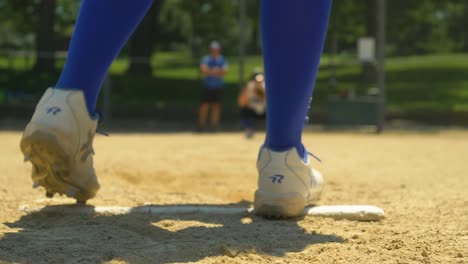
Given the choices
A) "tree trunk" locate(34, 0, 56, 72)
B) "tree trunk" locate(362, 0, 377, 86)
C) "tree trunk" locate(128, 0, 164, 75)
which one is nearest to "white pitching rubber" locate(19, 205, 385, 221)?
"tree trunk" locate(362, 0, 377, 86)

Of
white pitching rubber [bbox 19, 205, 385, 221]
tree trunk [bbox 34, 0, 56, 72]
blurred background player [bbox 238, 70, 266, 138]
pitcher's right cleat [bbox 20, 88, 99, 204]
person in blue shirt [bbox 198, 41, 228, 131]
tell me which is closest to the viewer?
pitcher's right cleat [bbox 20, 88, 99, 204]

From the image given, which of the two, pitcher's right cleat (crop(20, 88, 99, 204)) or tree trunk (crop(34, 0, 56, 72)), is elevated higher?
pitcher's right cleat (crop(20, 88, 99, 204))

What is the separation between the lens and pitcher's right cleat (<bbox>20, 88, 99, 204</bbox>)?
2.50 m

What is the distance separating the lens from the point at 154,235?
2.44 metres

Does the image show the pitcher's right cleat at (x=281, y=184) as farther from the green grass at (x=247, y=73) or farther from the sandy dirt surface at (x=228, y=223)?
the green grass at (x=247, y=73)

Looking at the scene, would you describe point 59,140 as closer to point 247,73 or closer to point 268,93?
point 268,93

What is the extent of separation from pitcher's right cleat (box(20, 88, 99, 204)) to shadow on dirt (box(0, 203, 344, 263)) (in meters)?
0.15

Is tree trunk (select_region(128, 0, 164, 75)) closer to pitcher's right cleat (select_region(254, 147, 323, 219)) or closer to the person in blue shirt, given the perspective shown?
the person in blue shirt

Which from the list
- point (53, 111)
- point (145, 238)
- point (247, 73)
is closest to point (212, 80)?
point (247, 73)

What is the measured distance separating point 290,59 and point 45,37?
13.3m

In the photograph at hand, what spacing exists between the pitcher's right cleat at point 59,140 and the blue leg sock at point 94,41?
0.19 feet

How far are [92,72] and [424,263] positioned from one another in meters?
1.26

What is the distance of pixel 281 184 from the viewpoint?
274 cm

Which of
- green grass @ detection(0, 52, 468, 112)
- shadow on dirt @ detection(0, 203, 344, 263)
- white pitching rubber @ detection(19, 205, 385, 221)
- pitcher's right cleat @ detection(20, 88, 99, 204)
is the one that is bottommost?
green grass @ detection(0, 52, 468, 112)
